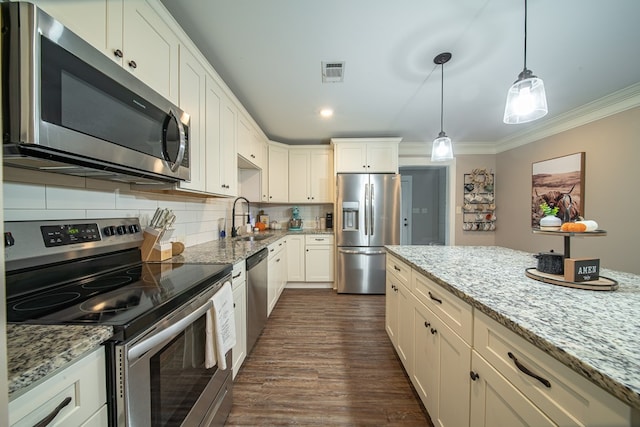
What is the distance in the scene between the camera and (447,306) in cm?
109

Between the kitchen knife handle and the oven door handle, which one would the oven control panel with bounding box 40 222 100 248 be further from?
the kitchen knife handle

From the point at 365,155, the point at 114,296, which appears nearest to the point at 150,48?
the point at 114,296

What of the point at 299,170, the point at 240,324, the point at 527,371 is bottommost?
the point at 240,324

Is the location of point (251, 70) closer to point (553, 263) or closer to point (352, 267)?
point (553, 263)

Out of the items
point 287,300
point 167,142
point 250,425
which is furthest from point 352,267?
point 167,142

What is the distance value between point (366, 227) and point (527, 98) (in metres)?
2.36

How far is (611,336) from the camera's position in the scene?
61cm

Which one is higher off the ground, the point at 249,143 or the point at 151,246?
the point at 249,143

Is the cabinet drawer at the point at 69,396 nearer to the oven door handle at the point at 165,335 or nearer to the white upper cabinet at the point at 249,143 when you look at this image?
the oven door handle at the point at 165,335

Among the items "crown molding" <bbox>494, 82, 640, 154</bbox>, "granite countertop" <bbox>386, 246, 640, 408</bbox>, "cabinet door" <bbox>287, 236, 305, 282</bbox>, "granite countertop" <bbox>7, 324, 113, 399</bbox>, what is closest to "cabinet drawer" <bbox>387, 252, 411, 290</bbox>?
"granite countertop" <bbox>386, 246, 640, 408</bbox>

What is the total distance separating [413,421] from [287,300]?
206cm

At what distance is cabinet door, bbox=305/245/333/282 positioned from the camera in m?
3.59

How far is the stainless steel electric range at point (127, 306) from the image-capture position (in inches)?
26.7

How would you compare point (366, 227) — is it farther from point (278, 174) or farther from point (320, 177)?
point (278, 174)
